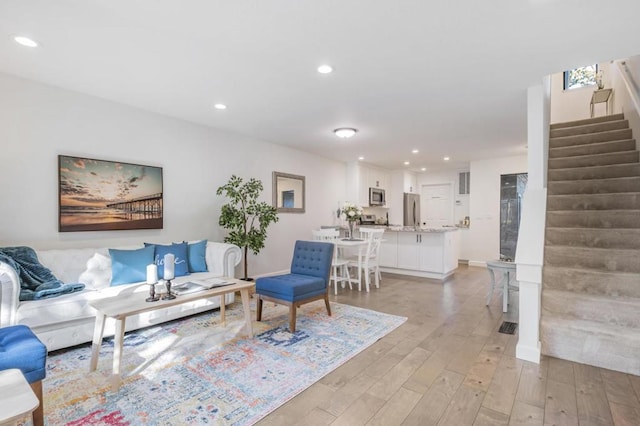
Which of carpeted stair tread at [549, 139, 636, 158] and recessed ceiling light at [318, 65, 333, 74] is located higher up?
recessed ceiling light at [318, 65, 333, 74]

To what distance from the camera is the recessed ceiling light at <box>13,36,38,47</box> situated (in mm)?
2418

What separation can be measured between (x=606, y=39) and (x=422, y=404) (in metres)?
3.04

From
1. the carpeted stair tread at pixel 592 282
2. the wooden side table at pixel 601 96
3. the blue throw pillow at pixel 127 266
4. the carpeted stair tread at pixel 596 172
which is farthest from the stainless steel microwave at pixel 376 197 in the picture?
the blue throw pillow at pixel 127 266

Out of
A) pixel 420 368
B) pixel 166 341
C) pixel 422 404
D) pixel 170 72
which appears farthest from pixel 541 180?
pixel 166 341

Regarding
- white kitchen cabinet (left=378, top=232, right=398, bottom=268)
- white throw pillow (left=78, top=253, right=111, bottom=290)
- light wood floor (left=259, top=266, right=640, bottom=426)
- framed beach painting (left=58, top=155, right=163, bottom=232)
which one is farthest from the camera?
white kitchen cabinet (left=378, top=232, right=398, bottom=268)

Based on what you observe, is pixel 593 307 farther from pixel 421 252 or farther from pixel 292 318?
pixel 421 252

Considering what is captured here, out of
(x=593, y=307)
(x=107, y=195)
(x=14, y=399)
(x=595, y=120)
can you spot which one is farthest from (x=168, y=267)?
(x=595, y=120)

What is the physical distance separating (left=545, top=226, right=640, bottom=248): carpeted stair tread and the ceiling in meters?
1.61

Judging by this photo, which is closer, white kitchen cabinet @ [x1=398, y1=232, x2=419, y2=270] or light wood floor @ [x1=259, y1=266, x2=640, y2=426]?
light wood floor @ [x1=259, y1=266, x2=640, y2=426]

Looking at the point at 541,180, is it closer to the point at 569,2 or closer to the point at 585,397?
the point at 569,2

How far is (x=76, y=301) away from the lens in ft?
8.95

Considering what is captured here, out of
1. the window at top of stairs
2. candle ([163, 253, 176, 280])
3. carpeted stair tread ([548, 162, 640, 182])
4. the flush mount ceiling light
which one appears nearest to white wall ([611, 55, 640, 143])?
carpeted stair tread ([548, 162, 640, 182])

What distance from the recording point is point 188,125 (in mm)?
4531

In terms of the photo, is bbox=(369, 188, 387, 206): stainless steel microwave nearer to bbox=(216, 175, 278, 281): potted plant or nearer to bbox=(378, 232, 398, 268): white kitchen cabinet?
bbox=(378, 232, 398, 268): white kitchen cabinet
